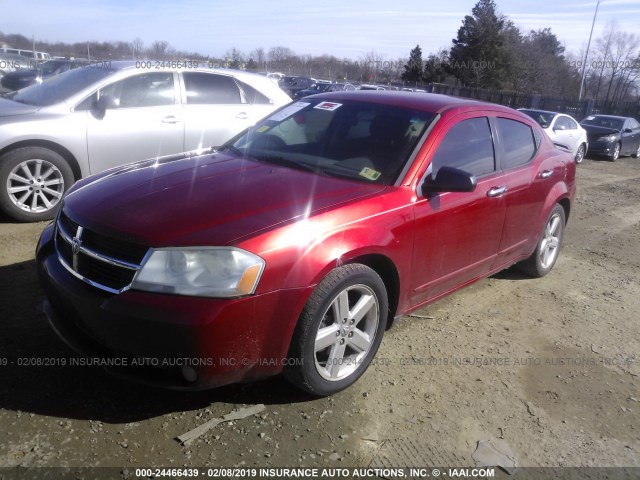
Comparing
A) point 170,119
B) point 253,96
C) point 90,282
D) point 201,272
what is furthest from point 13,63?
point 201,272

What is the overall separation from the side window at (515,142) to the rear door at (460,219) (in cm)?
20

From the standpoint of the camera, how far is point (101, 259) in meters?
2.63

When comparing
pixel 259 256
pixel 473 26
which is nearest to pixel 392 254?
pixel 259 256

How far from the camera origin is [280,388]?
3.11 m

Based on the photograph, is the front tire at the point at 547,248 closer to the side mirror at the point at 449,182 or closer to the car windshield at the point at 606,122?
the side mirror at the point at 449,182

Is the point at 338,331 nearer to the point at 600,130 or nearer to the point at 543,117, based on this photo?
the point at 543,117

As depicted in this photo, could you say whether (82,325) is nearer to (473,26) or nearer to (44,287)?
(44,287)

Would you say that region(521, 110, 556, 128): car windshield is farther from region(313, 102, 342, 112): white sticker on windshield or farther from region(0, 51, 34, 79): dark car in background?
region(0, 51, 34, 79): dark car in background

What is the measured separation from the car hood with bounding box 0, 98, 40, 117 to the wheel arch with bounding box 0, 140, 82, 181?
1.14 ft

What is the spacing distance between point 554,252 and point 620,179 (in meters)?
9.52

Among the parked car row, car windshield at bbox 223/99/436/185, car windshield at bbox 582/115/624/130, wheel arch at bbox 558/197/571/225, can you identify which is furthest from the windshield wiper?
car windshield at bbox 582/115/624/130

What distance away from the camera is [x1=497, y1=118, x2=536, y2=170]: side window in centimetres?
429

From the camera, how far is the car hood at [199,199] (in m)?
2.60

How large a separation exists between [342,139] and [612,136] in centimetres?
1657
